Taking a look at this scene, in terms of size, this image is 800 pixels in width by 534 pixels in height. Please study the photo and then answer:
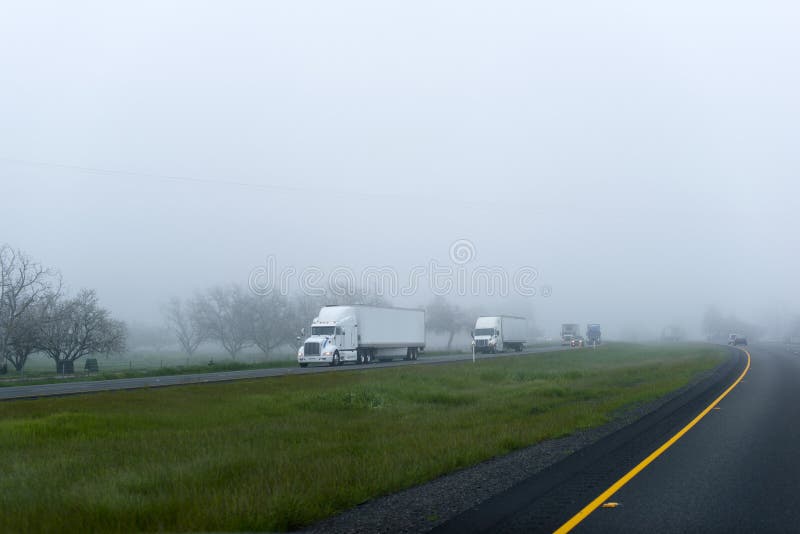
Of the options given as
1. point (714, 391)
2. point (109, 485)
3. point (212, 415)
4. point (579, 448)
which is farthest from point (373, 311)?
point (109, 485)

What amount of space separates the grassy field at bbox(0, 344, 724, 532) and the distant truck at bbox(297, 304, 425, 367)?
23704 millimetres

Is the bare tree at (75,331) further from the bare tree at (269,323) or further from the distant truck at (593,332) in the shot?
the distant truck at (593,332)

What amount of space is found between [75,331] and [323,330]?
71.2 feet

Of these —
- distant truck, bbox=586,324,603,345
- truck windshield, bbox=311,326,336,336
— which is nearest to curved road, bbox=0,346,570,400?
truck windshield, bbox=311,326,336,336

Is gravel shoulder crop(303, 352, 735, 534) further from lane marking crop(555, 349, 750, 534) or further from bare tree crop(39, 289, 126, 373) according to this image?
bare tree crop(39, 289, 126, 373)

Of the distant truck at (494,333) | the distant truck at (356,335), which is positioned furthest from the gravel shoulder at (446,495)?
the distant truck at (494,333)

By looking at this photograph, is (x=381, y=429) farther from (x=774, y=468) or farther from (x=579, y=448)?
(x=774, y=468)

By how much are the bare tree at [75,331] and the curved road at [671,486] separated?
175ft

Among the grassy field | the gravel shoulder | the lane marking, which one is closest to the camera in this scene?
the lane marking

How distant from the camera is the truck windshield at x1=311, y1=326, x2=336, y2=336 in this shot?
54.0 metres

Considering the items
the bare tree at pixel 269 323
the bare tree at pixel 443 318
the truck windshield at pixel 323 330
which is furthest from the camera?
the bare tree at pixel 443 318

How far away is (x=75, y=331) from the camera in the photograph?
205ft

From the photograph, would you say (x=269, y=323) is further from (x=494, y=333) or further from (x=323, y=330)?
(x=323, y=330)

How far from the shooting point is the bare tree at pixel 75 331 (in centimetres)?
6093
